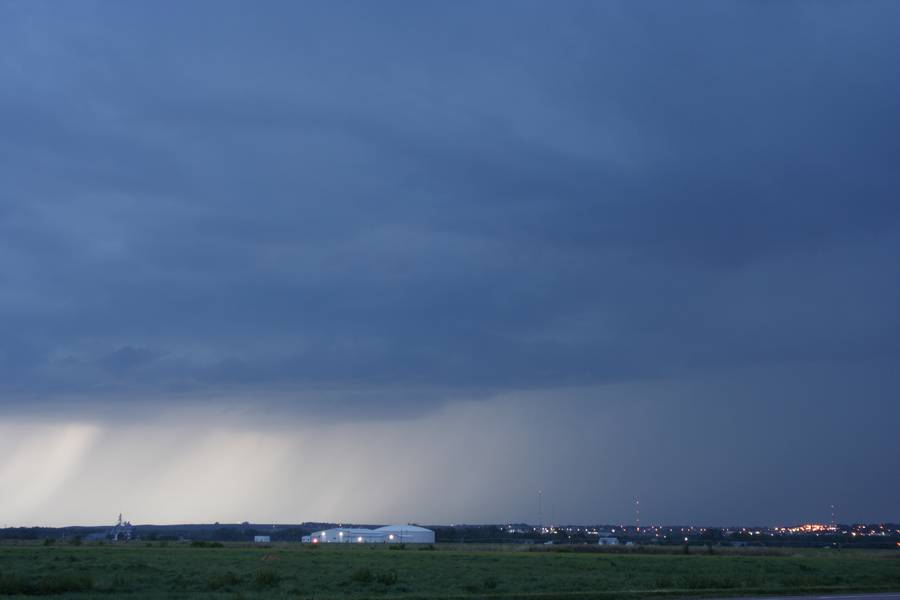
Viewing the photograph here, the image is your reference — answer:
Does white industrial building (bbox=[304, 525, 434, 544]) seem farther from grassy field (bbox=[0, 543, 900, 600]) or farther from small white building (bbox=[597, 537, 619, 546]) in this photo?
grassy field (bbox=[0, 543, 900, 600])

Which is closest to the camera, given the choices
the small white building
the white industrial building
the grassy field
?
the grassy field

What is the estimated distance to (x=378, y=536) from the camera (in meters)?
149

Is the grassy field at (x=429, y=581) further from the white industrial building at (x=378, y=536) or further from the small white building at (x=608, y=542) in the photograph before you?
the white industrial building at (x=378, y=536)

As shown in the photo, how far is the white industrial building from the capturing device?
5748 inches

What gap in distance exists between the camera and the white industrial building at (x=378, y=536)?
479ft

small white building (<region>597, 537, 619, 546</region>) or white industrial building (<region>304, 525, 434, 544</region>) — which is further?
white industrial building (<region>304, 525, 434, 544</region>)

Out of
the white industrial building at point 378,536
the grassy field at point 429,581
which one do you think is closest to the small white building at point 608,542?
the white industrial building at point 378,536

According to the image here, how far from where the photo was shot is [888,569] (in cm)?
6475

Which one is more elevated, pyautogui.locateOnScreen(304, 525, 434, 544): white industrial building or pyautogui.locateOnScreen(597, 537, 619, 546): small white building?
pyautogui.locateOnScreen(304, 525, 434, 544): white industrial building

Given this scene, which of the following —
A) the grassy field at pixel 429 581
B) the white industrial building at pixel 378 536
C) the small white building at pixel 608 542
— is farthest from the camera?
the white industrial building at pixel 378 536

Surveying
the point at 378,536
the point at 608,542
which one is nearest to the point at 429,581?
the point at 378,536

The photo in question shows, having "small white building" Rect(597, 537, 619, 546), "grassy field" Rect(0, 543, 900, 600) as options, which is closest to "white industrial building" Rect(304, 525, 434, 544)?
"small white building" Rect(597, 537, 619, 546)

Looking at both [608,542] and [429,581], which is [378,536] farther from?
[429,581]

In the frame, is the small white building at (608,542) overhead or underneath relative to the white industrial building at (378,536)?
underneath
